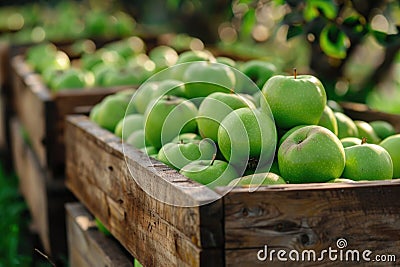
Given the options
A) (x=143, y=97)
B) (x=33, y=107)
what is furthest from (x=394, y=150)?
(x=33, y=107)

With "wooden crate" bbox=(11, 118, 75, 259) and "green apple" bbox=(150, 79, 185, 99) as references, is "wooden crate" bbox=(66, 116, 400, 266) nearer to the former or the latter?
"green apple" bbox=(150, 79, 185, 99)

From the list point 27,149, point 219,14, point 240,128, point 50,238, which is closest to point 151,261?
point 240,128

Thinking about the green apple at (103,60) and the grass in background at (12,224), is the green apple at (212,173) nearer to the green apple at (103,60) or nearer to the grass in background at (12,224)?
the grass in background at (12,224)

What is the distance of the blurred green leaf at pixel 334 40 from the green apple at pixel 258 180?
3.72 ft

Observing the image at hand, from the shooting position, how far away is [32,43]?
559 cm

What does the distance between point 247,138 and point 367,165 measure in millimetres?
300

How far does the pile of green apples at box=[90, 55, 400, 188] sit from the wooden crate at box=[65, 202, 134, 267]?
1.13 feet

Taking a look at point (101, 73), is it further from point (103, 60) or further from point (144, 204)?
point (144, 204)

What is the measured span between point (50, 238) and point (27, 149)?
104 centimetres

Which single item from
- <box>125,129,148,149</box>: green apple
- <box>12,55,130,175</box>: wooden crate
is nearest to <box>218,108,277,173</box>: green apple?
<box>125,129,148,149</box>: green apple

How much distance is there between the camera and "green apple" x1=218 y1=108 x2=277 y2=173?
71.8 inches

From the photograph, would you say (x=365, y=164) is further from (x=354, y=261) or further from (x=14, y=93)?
(x=14, y=93)

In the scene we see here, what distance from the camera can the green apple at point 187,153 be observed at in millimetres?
1911

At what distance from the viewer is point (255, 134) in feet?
6.02
